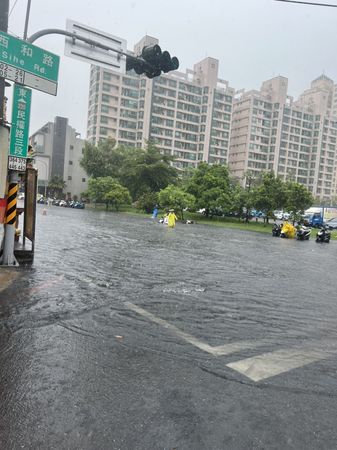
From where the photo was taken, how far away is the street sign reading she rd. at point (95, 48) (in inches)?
378

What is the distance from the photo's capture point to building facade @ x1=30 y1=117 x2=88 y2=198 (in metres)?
78.8

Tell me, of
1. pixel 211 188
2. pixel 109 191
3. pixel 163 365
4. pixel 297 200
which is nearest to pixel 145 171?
pixel 109 191

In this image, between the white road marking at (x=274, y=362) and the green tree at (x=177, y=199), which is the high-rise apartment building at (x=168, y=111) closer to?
the green tree at (x=177, y=199)

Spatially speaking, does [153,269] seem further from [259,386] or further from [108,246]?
[259,386]

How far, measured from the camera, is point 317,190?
12150 centimetres

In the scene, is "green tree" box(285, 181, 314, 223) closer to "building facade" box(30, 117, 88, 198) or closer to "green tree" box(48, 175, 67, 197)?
"green tree" box(48, 175, 67, 197)

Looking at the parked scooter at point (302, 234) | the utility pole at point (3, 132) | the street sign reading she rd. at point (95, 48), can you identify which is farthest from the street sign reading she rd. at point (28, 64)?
the parked scooter at point (302, 234)

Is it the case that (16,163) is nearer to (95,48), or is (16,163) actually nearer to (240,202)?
(95,48)

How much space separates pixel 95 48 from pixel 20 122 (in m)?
3.07

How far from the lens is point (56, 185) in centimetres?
7656

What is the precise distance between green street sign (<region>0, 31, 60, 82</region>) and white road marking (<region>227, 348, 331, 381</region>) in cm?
683

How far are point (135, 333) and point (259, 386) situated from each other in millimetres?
1812

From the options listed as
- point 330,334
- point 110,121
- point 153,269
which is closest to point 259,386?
point 330,334

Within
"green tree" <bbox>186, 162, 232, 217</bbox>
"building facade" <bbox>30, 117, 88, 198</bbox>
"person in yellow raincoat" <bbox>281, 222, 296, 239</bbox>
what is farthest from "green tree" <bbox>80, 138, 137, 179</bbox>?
"person in yellow raincoat" <bbox>281, 222, 296, 239</bbox>
